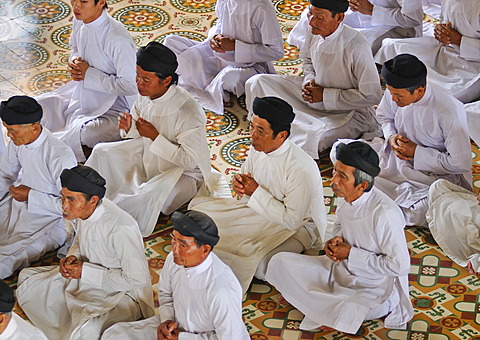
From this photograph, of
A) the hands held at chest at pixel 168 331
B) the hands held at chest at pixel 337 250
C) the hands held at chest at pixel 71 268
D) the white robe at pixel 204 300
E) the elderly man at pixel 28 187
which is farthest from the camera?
the elderly man at pixel 28 187

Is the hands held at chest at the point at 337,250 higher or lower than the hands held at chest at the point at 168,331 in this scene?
higher

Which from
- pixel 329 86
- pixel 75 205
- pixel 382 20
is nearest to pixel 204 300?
pixel 75 205

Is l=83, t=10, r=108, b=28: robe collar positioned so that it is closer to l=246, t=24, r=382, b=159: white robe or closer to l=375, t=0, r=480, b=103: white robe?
l=246, t=24, r=382, b=159: white robe

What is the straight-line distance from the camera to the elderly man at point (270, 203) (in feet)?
18.3

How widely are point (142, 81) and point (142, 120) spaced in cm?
29

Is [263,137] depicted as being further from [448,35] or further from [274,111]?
[448,35]

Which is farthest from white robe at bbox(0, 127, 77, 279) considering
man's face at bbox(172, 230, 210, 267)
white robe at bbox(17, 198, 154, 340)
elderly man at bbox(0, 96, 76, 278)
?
man's face at bbox(172, 230, 210, 267)

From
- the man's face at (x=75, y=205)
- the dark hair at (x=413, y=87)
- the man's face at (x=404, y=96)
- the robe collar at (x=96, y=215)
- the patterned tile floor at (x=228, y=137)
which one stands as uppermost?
the dark hair at (x=413, y=87)

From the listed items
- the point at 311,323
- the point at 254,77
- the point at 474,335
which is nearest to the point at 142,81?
the point at 254,77

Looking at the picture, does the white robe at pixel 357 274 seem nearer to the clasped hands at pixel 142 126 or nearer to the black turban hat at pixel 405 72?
the black turban hat at pixel 405 72

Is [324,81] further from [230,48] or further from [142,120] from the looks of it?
[142,120]

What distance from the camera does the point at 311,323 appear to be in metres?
5.43

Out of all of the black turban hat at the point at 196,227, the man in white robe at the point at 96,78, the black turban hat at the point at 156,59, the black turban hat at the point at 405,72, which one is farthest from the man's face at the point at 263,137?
the man in white robe at the point at 96,78

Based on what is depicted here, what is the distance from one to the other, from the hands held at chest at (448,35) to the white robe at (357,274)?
91.6 inches
